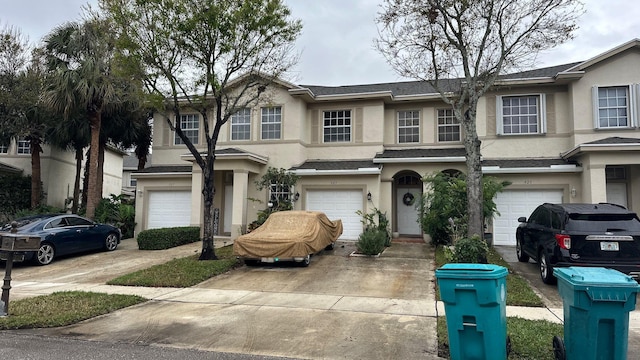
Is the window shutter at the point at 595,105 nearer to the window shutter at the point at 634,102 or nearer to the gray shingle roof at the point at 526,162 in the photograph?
the window shutter at the point at 634,102

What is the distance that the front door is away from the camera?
17391 mm

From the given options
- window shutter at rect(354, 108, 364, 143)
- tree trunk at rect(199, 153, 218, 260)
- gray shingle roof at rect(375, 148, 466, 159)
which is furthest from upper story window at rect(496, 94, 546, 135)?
tree trunk at rect(199, 153, 218, 260)

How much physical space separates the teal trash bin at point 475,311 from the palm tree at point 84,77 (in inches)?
606

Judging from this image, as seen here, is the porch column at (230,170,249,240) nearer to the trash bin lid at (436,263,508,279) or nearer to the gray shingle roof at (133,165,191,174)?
the gray shingle roof at (133,165,191,174)

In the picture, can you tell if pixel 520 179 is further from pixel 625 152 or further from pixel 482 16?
pixel 482 16

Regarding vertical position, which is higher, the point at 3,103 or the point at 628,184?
the point at 3,103

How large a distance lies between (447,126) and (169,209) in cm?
1242

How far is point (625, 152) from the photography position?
13352 mm

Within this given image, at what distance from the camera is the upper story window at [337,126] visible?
17.5 meters

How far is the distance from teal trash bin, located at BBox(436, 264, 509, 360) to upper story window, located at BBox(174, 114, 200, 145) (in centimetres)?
1623

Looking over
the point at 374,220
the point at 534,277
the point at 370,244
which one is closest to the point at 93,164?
the point at 374,220

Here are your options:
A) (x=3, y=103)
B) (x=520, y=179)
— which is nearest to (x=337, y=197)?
(x=520, y=179)

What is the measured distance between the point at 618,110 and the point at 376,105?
8.70 metres

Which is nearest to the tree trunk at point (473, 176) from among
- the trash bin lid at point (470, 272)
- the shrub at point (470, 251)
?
the shrub at point (470, 251)
